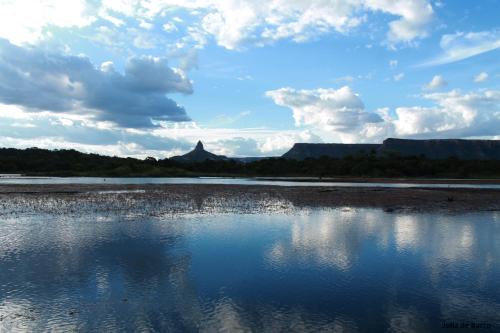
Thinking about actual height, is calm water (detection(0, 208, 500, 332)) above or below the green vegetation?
below

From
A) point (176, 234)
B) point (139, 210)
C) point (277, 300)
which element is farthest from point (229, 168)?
point (277, 300)

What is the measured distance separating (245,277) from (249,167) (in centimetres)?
14550

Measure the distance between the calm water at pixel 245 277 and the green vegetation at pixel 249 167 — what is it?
10787 centimetres

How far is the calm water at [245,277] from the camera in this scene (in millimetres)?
9461

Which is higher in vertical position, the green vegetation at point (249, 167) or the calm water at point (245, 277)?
the green vegetation at point (249, 167)

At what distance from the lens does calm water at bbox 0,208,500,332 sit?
372 inches

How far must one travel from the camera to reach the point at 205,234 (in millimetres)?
20688

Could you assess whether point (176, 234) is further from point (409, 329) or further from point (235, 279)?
point (409, 329)

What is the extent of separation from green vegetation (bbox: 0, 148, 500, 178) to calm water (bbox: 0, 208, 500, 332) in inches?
4247

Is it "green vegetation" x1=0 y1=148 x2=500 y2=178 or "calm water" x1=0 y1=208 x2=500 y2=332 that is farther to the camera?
"green vegetation" x1=0 y1=148 x2=500 y2=178

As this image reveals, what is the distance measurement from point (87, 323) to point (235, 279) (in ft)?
16.5

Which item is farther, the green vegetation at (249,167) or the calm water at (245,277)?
the green vegetation at (249,167)

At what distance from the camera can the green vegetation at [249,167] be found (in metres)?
123

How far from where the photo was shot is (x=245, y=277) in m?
13.2
